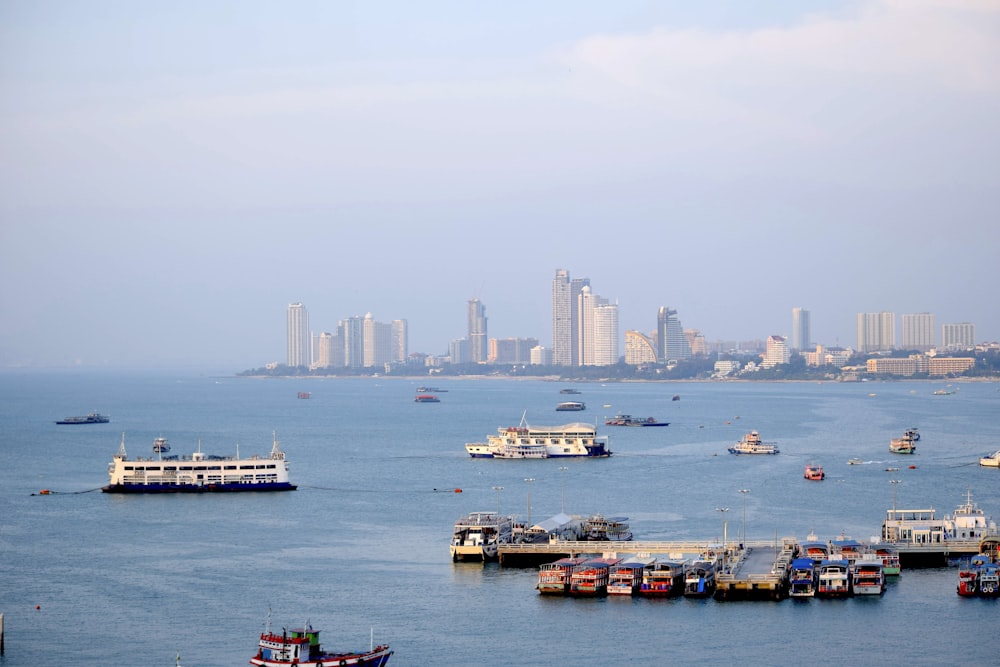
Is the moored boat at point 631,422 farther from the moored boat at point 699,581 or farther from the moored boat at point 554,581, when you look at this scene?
the moored boat at point 554,581

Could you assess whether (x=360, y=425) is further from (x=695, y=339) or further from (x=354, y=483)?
(x=695, y=339)

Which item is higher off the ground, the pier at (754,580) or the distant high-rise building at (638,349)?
the distant high-rise building at (638,349)

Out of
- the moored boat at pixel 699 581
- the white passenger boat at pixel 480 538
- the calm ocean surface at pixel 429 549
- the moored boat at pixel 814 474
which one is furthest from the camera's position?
the moored boat at pixel 814 474

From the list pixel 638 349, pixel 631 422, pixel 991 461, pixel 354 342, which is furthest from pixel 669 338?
pixel 991 461

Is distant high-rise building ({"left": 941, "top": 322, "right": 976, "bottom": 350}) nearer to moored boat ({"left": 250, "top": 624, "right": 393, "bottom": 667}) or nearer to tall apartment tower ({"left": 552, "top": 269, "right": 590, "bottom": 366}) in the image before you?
tall apartment tower ({"left": 552, "top": 269, "right": 590, "bottom": 366})

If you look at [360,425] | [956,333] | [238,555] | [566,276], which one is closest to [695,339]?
[566,276]

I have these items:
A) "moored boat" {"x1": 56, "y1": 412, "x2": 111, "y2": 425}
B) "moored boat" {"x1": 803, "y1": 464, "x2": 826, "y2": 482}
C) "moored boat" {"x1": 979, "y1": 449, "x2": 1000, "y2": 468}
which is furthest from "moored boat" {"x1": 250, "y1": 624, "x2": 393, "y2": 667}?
"moored boat" {"x1": 56, "y1": 412, "x2": 111, "y2": 425}

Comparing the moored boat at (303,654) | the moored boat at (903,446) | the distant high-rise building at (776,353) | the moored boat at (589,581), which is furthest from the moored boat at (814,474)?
the distant high-rise building at (776,353)
